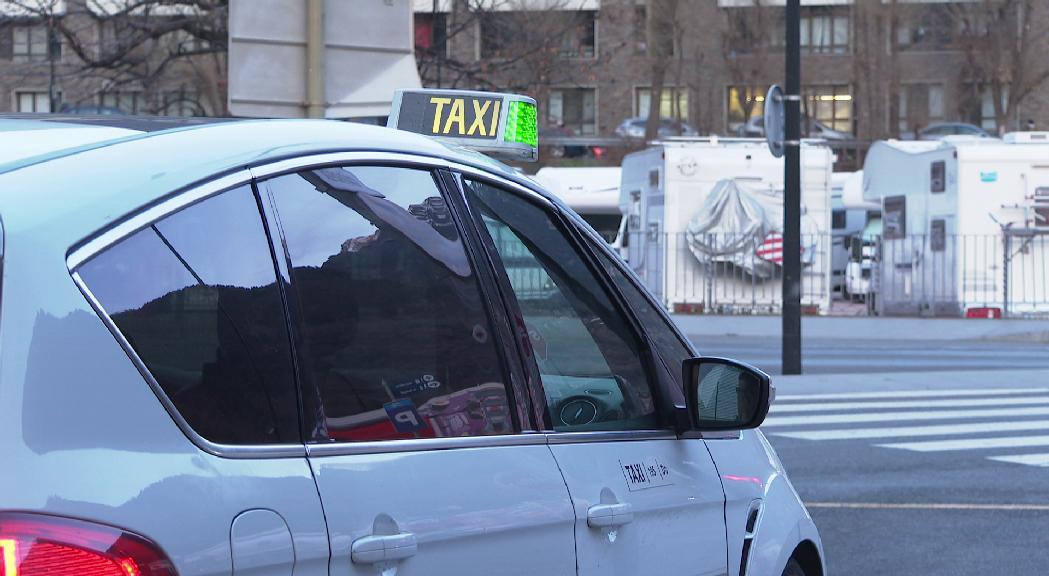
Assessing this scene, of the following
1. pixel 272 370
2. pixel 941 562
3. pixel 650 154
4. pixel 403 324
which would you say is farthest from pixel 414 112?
pixel 650 154

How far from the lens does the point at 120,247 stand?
215cm

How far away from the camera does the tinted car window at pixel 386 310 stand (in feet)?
8.21

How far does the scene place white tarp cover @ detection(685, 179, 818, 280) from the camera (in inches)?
1017

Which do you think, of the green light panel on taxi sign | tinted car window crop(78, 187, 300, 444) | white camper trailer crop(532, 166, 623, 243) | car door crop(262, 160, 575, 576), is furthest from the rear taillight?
white camper trailer crop(532, 166, 623, 243)

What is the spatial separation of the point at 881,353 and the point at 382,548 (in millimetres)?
17143

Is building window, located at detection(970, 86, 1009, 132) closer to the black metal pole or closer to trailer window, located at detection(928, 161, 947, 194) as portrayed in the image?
trailer window, located at detection(928, 161, 947, 194)

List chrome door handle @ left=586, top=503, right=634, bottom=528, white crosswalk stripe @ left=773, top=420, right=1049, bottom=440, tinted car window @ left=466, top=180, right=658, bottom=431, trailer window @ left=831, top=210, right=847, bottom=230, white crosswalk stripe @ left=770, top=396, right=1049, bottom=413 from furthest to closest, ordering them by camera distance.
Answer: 1. trailer window @ left=831, top=210, right=847, bottom=230
2. white crosswalk stripe @ left=770, top=396, right=1049, bottom=413
3. white crosswalk stripe @ left=773, top=420, right=1049, bottom=440
4. tinted car window @ left=466, top=180, right=658, bottom=431
5. chrome door handle @ left=586, top=503, right=634, bottom=528

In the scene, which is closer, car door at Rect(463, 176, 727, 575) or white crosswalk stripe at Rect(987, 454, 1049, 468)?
car door at Rect(463, 176, 727, 575)

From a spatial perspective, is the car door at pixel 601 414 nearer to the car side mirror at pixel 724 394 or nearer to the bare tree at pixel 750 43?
the car side mirror at pixel 724 394

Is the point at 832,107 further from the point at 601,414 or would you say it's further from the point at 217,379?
the point at 217,379

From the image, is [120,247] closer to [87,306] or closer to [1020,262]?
[87,306]

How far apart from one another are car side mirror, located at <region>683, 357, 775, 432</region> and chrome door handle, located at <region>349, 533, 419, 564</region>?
1180 mm

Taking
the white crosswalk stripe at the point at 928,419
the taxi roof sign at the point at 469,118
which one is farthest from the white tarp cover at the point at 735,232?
the taxi roof sign at the point at 469,118

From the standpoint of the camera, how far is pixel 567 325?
11.0ft
